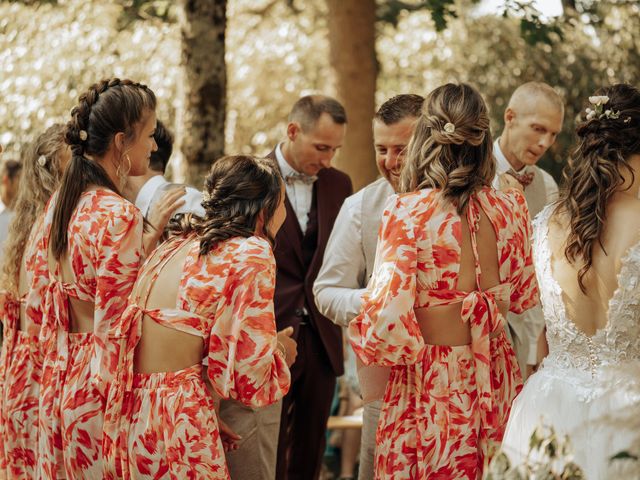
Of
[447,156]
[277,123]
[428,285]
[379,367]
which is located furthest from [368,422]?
[277,123]

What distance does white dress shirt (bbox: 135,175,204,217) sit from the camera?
533 centimetres

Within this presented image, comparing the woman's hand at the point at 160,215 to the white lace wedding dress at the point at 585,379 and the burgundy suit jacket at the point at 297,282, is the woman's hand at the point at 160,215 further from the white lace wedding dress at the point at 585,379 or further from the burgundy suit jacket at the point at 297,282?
the white lace wedding dress at the point at 585,379

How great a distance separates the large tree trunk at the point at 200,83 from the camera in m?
7.58

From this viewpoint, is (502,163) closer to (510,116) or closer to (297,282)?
(510,116)

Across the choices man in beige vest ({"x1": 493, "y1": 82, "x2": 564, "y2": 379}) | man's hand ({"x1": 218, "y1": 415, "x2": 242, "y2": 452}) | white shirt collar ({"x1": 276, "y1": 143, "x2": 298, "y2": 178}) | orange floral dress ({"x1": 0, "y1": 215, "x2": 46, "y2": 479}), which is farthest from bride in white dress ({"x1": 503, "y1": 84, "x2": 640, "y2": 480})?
orange floral dress ({"x1": 0, "y1": 215, "x2": 46, "y2": 479})

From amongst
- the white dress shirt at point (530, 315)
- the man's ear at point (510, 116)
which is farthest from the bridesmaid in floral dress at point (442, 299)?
the man's ear at point (510, 116)

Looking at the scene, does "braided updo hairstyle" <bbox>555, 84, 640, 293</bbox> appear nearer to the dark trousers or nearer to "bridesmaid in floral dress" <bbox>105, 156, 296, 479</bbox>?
"bridesmaid in floral dress" <bbox>105, 156, 296, 479</bbox>

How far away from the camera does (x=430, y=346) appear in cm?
415

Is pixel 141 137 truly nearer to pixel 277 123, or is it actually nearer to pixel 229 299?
pixel 229 299

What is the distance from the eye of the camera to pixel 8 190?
9.05 meters

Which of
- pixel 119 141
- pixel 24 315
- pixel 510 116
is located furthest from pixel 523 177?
pixel 24 315

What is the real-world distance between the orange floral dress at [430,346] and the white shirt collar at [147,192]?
1.73 m

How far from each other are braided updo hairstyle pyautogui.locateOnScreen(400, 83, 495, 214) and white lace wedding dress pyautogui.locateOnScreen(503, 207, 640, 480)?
33 centimetres

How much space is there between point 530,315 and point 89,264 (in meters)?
2.32
